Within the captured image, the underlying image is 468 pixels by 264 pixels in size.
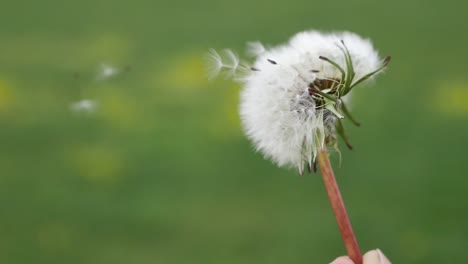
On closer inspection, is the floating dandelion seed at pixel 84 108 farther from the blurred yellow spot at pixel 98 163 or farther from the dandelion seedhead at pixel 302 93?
the dandelion seedhead at pixel 302 93

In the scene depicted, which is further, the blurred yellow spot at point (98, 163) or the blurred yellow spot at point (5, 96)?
the blurred yellow spot at point (5, 96)

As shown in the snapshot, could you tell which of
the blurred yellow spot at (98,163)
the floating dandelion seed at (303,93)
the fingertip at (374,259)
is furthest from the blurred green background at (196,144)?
the fingertip at (374,259)

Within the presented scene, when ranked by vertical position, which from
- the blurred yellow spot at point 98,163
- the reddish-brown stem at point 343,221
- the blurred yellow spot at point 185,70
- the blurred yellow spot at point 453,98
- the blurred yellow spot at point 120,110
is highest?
the blurred yellow spot at point 185,70

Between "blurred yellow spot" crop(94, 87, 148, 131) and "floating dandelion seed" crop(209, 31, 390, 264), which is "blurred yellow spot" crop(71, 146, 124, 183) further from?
"floating dandelion seed" crop(209, 31, 390, 264)

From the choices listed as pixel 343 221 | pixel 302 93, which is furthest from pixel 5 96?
pixel 343 221

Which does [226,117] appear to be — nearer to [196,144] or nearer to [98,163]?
[196,144]

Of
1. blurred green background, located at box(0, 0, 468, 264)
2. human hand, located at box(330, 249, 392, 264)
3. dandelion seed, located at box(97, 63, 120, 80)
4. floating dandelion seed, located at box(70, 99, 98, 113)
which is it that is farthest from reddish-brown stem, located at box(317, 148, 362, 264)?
dandelion seed, located at box(97, 63, 120, 80)

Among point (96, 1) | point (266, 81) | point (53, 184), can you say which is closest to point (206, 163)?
point (53, 184)
